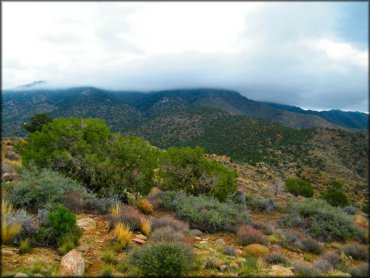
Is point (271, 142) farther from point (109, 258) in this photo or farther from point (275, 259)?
point (109, 258)

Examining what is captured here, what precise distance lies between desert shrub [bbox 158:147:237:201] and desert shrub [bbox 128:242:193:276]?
876 centimetres

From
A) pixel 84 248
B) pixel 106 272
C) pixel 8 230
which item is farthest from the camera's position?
pixel 84 248

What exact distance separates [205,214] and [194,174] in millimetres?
4754

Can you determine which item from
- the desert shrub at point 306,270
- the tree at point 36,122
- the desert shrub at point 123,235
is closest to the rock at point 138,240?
the desert shrub at point 123,235

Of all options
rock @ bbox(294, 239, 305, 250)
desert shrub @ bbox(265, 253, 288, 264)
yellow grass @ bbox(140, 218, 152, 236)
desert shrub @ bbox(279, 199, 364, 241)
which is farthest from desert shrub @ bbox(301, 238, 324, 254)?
yellow grass @ bbox(140, 218, 152, 236)

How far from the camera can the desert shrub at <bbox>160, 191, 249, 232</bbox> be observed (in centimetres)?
1164

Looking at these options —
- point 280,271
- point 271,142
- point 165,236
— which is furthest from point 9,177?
point 271,142

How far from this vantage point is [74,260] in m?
6.64

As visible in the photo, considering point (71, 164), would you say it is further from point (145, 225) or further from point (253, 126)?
point (253, 126)

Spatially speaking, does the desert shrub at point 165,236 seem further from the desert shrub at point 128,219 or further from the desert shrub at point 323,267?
the desert shrub at point 323,267

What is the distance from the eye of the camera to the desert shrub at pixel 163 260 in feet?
20.9

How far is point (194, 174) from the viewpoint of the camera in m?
16.4

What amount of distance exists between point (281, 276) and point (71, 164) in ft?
34.0

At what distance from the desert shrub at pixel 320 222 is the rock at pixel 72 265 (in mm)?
9293
